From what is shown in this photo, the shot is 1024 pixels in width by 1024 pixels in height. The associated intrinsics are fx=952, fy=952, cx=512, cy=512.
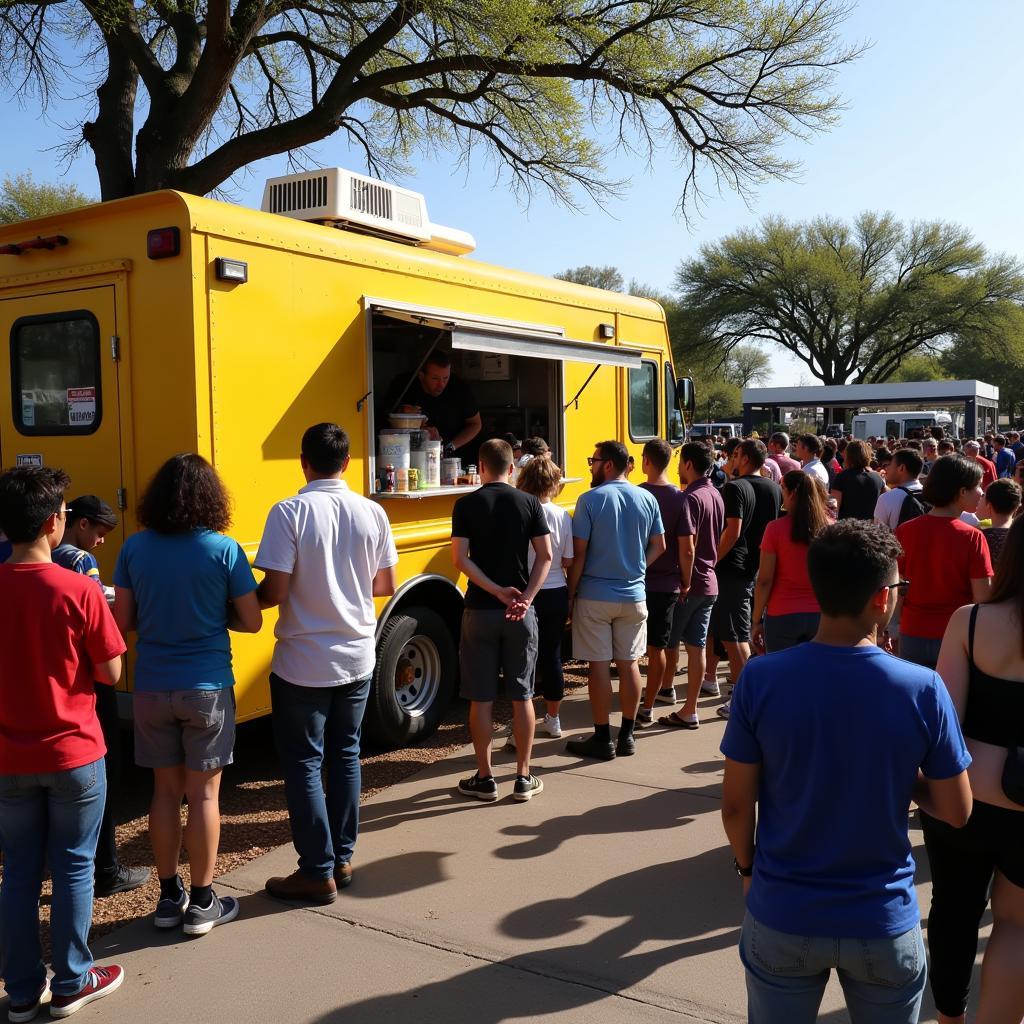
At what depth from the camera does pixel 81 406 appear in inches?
193

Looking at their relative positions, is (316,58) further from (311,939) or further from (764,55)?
(311,939)

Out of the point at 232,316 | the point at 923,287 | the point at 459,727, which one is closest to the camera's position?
the point at 232,316

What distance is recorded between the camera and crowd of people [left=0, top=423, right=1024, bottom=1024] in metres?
2.03

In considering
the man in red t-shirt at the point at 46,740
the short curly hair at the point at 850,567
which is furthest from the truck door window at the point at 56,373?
the short curly hair at the point at 850,567

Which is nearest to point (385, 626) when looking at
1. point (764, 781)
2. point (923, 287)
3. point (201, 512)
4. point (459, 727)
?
point (459, 727)

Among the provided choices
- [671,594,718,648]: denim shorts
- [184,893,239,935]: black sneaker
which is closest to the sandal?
[671,594,718,648]: denim shorts

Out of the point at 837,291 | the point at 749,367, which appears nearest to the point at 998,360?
the point at 837,291

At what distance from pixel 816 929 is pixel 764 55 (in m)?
14.4

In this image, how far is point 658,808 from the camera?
4.90 meters

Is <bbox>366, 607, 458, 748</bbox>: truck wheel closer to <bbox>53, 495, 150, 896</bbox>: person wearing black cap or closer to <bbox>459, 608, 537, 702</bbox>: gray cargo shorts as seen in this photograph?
<bbox>459, 608, 537, 702</bbox>: gray cargo shorts

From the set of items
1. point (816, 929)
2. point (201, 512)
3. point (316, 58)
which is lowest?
point (816, 929)

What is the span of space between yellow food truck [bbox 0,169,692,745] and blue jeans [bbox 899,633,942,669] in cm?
274

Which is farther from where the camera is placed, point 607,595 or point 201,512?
point 607,595

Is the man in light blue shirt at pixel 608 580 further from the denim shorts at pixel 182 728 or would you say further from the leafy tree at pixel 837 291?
the leafy tree at pixel 837 291
